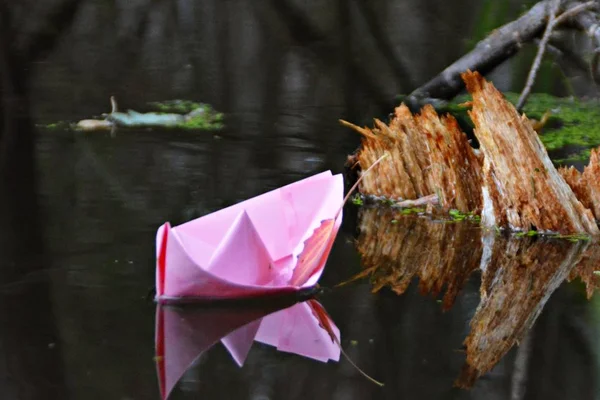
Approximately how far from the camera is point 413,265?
3102mm

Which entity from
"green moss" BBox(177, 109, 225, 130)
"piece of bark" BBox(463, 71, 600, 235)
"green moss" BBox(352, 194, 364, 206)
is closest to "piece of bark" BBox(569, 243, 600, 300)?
"piece of bark" BBox(463, 71, 600, 235)

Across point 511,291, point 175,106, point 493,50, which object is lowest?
point 511,291

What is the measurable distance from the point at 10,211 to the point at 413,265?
1.51 meters

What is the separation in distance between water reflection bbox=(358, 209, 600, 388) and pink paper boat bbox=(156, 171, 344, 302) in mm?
292

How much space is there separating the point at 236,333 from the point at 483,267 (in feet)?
3.24

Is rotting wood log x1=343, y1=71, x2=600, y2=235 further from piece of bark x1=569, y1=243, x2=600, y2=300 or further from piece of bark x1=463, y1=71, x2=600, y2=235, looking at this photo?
piece of bark x1=569, y1=243, x2=600, y2=300

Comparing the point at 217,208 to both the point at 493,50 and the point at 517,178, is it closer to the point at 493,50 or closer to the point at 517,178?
the point at 517,178

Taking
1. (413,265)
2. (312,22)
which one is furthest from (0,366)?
(312,22)

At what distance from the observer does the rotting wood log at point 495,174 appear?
11.3ft

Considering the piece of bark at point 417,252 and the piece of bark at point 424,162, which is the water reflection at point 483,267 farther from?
the piece of bark at point 424,162

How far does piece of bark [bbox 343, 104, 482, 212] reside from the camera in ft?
12.5

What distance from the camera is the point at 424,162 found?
4004 millimetres

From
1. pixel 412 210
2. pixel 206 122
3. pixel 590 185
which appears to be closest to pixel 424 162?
pixel 412 210

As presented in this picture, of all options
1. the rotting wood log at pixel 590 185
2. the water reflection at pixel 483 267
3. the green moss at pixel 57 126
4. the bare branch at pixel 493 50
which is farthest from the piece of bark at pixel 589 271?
the green moss at pixel 57 126
